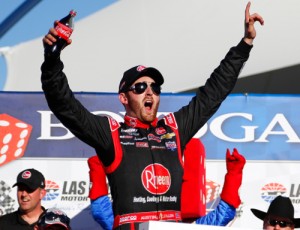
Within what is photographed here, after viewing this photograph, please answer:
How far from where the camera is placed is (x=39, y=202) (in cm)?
651

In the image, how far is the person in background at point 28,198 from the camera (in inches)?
252

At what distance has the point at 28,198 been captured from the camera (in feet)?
21.3

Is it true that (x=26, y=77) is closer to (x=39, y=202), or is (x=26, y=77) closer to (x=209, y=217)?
(x=39, y=202)

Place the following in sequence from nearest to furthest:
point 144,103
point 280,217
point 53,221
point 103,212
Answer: point 144,103
point 53,221
point 280,217
point 103,212

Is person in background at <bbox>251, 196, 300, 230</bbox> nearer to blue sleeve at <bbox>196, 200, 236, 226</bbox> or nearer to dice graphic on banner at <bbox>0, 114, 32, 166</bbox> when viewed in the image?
blue sleeve at <bbox>196, 200, 236, 226</bbox>

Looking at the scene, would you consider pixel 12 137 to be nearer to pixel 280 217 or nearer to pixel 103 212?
pixel 103 212

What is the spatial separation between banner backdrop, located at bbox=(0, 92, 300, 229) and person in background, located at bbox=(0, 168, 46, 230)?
465 millimetres

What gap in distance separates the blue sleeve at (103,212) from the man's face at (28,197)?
554 mm

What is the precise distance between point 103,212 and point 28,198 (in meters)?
0.73

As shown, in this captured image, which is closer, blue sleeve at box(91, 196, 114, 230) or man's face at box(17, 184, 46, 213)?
blue sleeve at box(91, 196, 114, 230)

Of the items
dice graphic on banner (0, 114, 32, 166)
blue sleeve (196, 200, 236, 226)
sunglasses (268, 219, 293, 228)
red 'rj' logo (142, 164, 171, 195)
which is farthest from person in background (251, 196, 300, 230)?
dice graphic on banner (0, 114, 32, 166)

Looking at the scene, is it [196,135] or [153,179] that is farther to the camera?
[196,135]

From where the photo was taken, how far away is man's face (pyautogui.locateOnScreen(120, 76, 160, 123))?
4680 millimetres

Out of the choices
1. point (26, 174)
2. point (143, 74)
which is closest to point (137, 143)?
point (143, 74)
